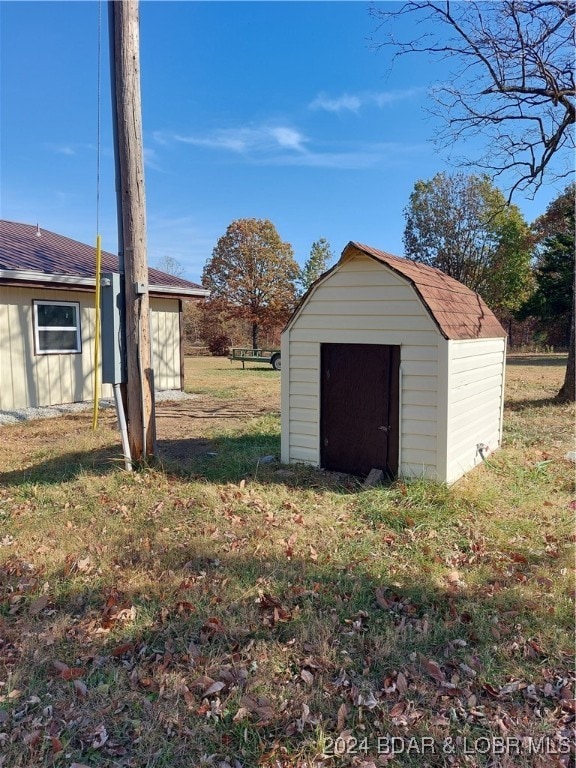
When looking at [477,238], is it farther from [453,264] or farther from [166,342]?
[166,342]

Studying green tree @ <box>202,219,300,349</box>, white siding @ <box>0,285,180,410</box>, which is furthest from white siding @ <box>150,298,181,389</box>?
green tree @ <box>202,219,300,349</box>

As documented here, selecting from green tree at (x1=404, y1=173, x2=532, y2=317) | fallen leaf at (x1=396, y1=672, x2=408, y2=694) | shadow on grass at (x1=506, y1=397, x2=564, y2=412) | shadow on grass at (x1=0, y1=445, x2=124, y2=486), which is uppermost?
green tree at (x1=404, y1=173, x2=532, y2=317)

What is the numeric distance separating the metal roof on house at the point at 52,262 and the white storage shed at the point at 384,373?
5709mm

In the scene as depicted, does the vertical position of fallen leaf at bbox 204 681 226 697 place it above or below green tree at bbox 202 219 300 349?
below

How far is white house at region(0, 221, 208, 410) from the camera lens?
9.25 m

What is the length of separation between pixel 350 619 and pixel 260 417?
6.49 meters

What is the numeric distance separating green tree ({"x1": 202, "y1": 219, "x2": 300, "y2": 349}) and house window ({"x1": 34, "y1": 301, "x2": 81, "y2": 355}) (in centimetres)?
2302

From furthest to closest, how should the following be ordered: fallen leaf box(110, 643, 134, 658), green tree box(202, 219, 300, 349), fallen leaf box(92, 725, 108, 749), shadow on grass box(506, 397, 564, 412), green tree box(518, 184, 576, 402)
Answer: green tree box(202, 219, 300, 349), green tree box(518, 184, 576, 402), shadow on grass box(506, 397, 564, 412), fallen leaf box(110, 643, 134, 658), fallen leaf box(92, 725, 108, 749)

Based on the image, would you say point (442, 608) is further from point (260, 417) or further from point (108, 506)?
point (260, 417)

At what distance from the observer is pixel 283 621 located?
2941 mm

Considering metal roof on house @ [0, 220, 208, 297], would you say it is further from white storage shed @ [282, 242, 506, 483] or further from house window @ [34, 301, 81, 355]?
white storage shed @ [282, 242, 506, 483]

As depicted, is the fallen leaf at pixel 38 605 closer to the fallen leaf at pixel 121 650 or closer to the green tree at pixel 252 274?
the fallen leaf at pixel 121 650

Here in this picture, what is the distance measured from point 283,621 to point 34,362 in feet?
28.3

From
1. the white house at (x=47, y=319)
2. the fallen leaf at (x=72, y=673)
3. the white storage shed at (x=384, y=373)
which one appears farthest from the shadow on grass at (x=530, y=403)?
the fallen leaf at (x=72, y=673)
